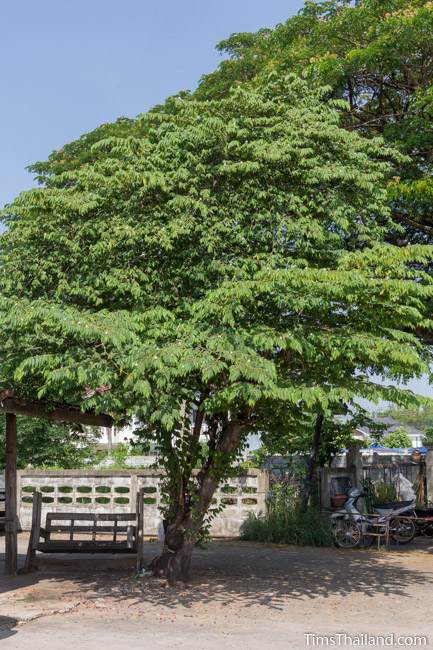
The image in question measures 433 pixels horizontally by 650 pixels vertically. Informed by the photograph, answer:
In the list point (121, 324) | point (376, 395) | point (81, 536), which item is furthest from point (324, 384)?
point (81, 536)

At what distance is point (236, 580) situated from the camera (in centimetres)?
1236

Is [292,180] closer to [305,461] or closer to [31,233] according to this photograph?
[31,233]

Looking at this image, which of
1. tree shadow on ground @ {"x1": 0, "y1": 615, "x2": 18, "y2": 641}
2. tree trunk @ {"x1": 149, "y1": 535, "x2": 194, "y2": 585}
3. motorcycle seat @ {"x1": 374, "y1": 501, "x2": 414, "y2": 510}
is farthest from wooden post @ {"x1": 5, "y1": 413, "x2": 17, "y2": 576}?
motorcycle seat @ {"x1": 374, "y1": 501, "x2": 414, "y2": 510}

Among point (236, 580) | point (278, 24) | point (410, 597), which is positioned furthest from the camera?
point (278, 24)

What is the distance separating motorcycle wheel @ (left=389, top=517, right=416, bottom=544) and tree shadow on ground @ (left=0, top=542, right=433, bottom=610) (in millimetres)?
1882

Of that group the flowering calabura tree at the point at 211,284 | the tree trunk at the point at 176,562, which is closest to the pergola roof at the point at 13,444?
the flowering calabura tree at the point at 211,284

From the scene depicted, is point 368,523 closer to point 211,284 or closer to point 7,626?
point 211,284

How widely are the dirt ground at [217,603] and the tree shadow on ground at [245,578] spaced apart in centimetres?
2

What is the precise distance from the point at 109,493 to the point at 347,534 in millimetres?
7140

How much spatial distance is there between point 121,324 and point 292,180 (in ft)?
11.5

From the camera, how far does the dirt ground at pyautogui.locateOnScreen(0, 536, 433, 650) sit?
27.9 feet

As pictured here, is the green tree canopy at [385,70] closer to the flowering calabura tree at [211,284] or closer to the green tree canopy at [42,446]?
the flowering calabura tree at [211,284]

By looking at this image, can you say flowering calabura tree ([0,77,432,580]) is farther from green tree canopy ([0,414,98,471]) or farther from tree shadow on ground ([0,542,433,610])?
green tree canopy ([0,414,98,471])

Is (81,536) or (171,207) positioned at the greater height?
(171,207)
